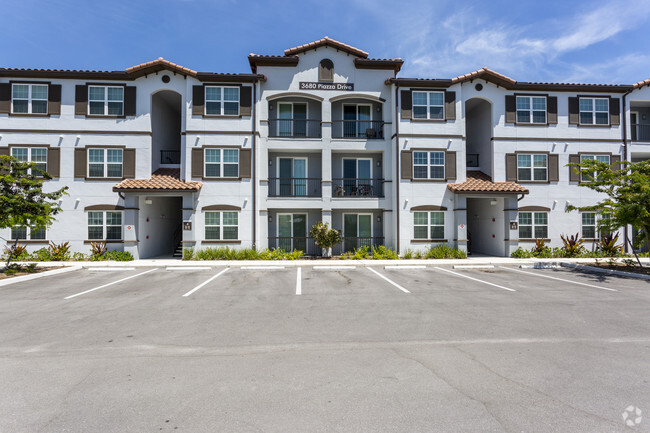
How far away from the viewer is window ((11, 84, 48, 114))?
17828 millimetres

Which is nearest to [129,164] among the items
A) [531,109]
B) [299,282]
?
[299,282]

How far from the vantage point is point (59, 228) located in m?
17.7

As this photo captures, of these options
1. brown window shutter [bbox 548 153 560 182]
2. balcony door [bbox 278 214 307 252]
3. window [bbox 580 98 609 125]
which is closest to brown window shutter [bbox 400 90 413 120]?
balcony door [bbox 278 214 307 252]

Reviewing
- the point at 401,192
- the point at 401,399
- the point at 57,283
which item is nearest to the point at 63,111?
the point at 57,283

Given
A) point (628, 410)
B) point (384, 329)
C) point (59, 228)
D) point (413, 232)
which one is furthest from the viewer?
point (413, 232)

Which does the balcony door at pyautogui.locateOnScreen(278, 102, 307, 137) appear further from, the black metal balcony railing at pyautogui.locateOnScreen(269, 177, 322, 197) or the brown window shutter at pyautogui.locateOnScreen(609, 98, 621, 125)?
the brown window shutter at pyautogui.locateOnScreen(609, 98, 621, 125)

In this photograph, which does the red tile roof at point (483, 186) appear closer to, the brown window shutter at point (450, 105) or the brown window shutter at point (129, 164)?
the brown window shutter at point (450, 105)

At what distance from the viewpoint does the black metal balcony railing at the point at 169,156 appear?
2023 cm

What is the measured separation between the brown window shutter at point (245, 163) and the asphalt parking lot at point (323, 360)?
9761 mm

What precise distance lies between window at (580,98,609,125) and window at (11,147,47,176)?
107ft

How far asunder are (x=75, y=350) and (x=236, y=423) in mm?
3988

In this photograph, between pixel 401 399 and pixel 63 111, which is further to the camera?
pixel 63 111

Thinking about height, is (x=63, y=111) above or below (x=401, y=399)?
above

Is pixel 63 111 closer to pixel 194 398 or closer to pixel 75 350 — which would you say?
pixel 75 350
